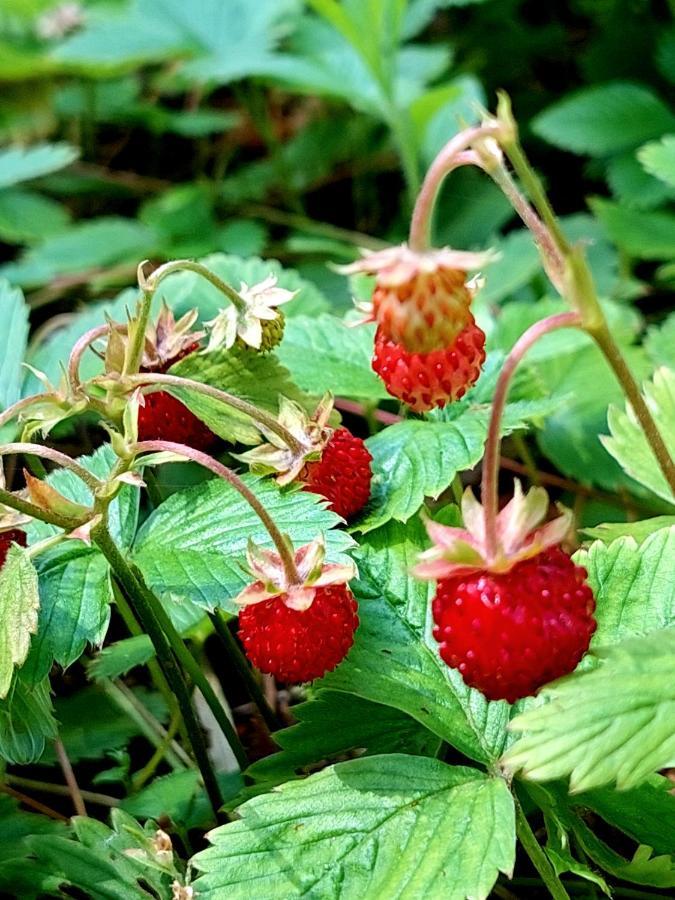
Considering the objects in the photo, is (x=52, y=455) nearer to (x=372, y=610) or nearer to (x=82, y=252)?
(x=372, y=610)

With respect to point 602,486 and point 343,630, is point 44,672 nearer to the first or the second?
point 343,630

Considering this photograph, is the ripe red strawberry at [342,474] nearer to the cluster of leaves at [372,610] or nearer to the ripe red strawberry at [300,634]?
the cluster of leaves at [372,610]

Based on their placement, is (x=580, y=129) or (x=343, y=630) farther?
(x=580, y=129)

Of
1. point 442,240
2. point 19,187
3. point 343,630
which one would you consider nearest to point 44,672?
point 343,630

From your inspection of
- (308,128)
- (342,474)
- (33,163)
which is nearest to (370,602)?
(342,474)

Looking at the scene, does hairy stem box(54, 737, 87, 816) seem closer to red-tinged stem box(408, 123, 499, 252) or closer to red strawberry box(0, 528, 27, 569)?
red strawberry box(0, 528, 27, 569)

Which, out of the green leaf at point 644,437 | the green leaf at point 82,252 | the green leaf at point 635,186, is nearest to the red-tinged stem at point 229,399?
the green leaf at point 644,437

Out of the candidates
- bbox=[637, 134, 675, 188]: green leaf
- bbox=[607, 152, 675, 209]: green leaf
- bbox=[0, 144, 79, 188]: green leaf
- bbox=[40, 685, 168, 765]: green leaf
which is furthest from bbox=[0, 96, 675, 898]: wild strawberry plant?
bbox=[607, 152, 675, 209]: green leaf
